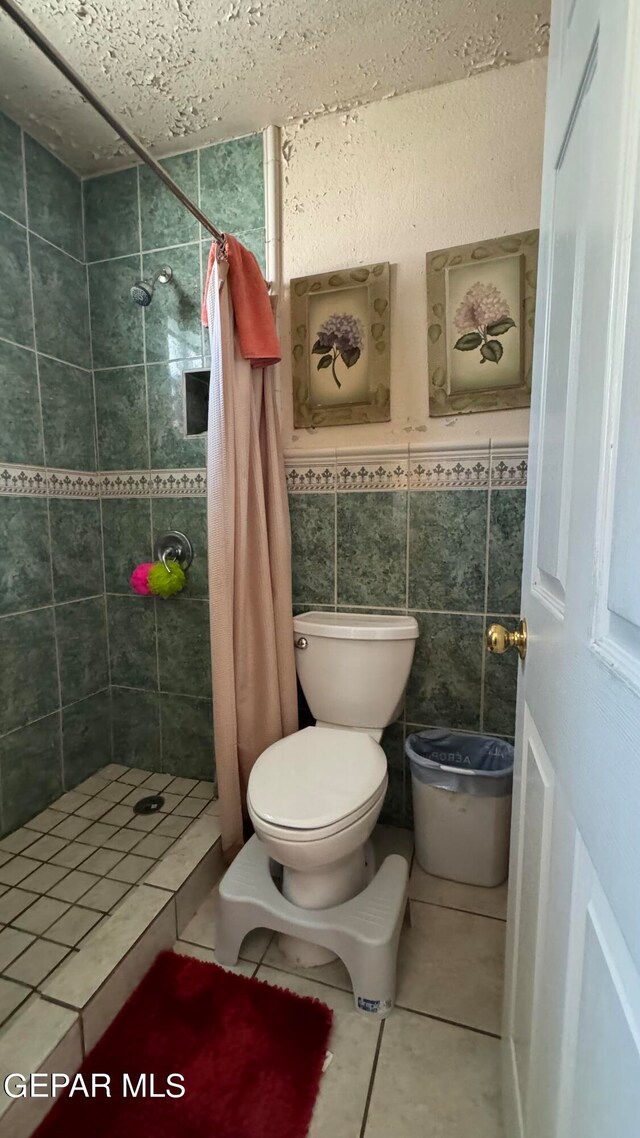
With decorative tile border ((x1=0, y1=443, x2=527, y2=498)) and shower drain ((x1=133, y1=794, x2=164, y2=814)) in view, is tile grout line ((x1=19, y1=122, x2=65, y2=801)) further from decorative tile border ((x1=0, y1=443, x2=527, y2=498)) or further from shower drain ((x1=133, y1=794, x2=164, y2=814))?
shower drain ((x1=133, y1=794, x2=164, y2=814))

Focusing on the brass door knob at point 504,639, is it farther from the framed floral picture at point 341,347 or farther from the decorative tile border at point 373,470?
the framed floral picture at point 341,347

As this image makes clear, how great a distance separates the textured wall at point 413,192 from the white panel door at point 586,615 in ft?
2.58

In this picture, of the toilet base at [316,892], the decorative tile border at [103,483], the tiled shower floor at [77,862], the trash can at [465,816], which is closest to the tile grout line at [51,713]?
the tiled shower floor at [77,862]

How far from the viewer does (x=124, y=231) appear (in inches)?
66.2

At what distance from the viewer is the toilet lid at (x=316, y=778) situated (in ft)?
3.18

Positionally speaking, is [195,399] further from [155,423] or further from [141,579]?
[141,579]

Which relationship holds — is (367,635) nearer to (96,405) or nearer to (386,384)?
(386,384)

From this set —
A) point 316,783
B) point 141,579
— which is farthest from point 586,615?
point 141,579

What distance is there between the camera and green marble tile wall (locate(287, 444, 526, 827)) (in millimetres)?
1402

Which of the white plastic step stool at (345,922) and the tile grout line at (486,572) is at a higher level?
the tile grout line at (486,572)

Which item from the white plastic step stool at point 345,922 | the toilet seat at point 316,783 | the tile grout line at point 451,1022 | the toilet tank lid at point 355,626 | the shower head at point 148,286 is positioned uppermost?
the shower head at point 148,286

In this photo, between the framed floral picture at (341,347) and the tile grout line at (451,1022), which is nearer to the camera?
the tile grout line at (451,1022)

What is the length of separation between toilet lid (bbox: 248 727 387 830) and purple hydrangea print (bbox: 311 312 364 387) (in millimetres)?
1114

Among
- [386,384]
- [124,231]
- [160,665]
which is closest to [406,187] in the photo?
[386,384]
